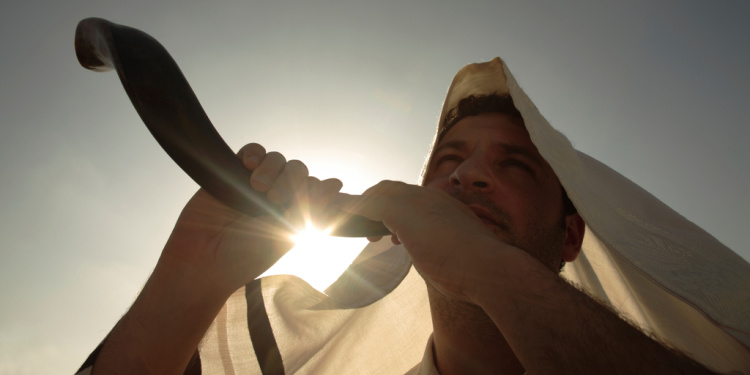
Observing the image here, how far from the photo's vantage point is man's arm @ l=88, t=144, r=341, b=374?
4.84 ft

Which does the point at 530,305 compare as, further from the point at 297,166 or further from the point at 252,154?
the point at 252,154

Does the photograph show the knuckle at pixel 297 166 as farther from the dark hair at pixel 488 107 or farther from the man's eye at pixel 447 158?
the dark hair at pixel 488 107

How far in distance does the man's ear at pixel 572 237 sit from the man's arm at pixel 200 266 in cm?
145

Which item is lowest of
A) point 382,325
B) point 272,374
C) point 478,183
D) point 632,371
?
point 632,371

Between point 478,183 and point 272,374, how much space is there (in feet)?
4.22

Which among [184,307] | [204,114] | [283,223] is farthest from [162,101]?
[184,307]

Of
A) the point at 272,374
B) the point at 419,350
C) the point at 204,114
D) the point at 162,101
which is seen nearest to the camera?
the point at 162,101

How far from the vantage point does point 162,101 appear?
1320 millimetres

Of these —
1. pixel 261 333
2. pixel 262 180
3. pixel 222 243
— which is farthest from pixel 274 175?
pixel 261 333

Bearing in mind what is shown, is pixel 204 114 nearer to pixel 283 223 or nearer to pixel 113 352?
pixel 283 223

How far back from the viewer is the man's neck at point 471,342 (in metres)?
2.01

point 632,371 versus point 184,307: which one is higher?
point 184,307

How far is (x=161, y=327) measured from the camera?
1.61 metres

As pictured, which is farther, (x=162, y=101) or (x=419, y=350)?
(x=419, y=350)
